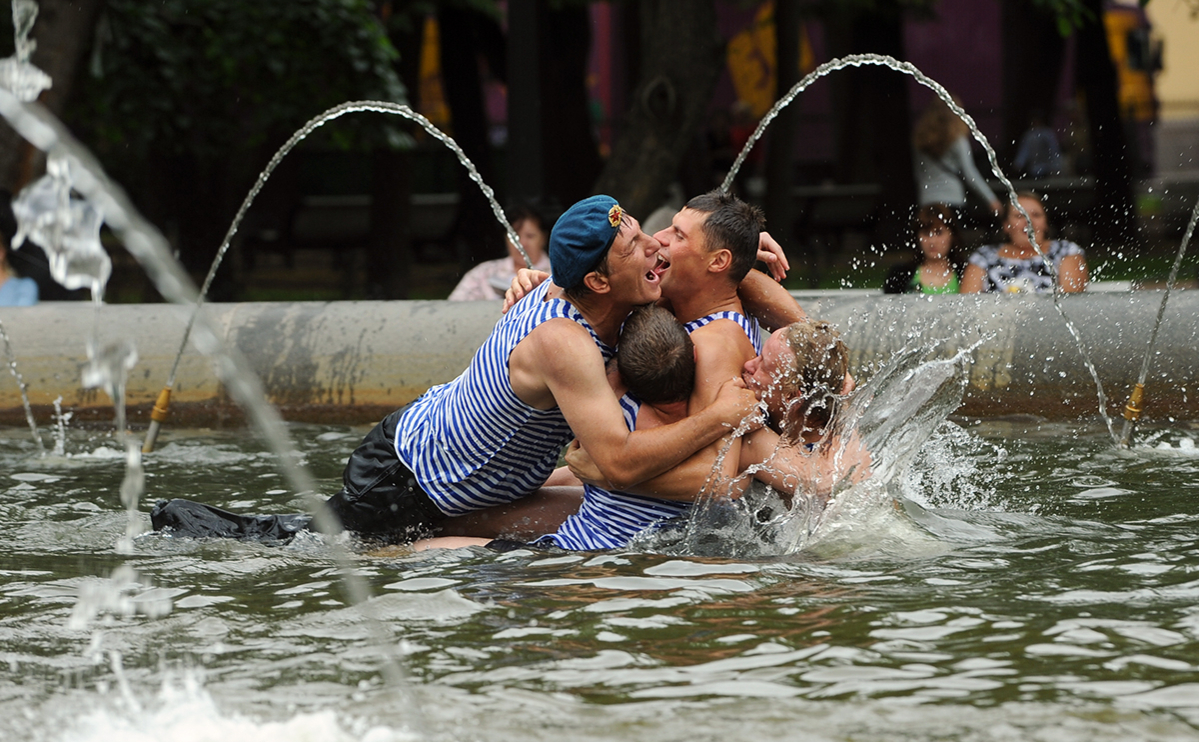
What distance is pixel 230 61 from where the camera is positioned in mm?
11516

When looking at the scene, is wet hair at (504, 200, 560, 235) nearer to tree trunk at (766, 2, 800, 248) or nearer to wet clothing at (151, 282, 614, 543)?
wet clothing at (151, 282, 614, 543)

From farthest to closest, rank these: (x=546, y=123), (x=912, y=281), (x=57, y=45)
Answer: (x=546, y=123) → (x=57, y=45) → (x=912, y=281)

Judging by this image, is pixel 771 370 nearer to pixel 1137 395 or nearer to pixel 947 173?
pixel 1137 395

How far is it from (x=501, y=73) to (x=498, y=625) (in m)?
14.4

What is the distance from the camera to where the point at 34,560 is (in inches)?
206

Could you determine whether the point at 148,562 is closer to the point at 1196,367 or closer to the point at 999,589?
the point at 999,589

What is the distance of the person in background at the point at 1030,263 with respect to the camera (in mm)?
8477

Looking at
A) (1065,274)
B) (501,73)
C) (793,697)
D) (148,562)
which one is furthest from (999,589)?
(501,73)

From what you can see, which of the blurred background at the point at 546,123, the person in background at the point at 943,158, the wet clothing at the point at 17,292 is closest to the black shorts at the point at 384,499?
the blurred background at the point at 546,123

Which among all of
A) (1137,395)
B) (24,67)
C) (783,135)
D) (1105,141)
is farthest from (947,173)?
(1105,141)

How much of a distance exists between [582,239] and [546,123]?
11.4 meters

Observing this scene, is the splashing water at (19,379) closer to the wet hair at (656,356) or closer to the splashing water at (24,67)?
the splashing water at (24,67)

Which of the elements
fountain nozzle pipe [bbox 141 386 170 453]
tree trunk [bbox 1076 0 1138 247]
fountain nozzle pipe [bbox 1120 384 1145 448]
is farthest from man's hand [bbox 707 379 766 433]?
tree trunk [bbox 1076 0 1138 247]

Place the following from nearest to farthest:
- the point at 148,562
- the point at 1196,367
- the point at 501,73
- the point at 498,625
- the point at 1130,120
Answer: the point at 498,625 → the point at 148,562 → the point at 1196,367 → the point at 501,73 → the point at 1130,120
